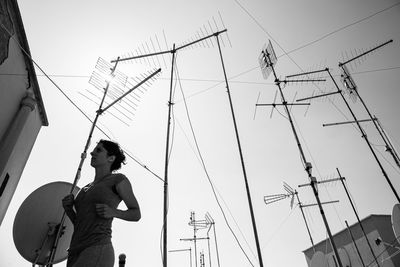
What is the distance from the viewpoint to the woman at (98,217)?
1568 millimetres

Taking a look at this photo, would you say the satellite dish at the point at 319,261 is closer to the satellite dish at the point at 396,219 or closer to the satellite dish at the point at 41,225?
the satellite dish at the point at 396,219

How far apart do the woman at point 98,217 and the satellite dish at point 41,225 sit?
2251 mm

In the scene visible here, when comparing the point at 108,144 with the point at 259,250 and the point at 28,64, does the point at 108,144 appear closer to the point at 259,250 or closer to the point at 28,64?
the point at 259,250

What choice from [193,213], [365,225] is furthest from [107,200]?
[365,225]

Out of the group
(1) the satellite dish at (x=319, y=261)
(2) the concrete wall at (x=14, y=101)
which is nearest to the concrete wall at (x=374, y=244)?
(1) the satellite dish at (x=319, y=261)

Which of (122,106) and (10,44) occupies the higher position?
(10,44)

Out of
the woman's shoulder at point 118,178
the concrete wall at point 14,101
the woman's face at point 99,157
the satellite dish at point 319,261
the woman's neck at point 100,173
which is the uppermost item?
the concrete wall at point 14,101

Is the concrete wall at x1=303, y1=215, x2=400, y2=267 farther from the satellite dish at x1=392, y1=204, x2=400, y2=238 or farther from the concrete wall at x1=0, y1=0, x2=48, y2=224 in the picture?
the concrete wall at x1=0, y1=0, x2=48, y2=224

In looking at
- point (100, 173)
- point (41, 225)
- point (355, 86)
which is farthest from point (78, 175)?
point (355, 86)

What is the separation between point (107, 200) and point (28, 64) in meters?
6.11

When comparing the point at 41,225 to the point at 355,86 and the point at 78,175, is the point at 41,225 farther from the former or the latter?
the point at 355,86

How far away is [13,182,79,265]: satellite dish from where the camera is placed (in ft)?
11.5

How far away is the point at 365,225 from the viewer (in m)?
14.1

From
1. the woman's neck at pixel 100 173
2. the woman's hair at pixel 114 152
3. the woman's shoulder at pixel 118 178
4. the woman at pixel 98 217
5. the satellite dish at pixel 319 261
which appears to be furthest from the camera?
the satellite dish at pixel 319 261
